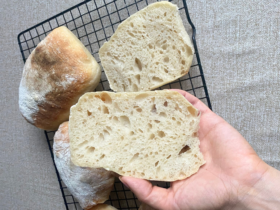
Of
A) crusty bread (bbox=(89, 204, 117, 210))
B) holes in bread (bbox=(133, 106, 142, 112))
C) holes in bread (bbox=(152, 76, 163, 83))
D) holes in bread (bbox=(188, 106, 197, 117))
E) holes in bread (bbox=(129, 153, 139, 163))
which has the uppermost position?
holes in bread (bbox=(152, 76, 163, 83))

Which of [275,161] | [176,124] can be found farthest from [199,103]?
[275,161]

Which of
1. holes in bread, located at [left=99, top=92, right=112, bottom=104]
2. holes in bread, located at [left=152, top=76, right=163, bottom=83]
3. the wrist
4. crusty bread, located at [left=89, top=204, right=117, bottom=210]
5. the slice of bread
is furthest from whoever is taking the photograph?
crusty bread, located at [left=89, top=204, right=117, bottom=210]

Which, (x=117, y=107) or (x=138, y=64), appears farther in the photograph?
(x=138, y=64)

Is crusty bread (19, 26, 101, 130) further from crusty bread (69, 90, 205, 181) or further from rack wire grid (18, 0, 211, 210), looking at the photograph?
crusty bread (69, 90, 205, 181)

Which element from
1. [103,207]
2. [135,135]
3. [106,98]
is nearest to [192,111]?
[135,135]

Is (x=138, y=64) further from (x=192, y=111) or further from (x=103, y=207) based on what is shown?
(x=103, y=207)

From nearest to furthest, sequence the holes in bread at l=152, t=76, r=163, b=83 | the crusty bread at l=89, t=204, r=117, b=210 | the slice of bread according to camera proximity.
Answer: the slice of bread → the holes in bread at l=152, t=76, r=163, b=83 → the crusty bread at l=89, t=204, r=117, b=210

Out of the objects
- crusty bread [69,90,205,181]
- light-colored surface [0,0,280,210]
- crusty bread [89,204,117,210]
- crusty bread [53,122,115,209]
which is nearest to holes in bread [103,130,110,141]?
crusty bread [69,90,205,181]
